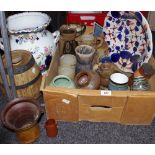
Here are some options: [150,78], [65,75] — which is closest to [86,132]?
[65,75]

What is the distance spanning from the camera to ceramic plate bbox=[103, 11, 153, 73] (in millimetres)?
1326

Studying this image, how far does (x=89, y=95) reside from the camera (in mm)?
1072

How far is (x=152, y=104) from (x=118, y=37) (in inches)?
20.5

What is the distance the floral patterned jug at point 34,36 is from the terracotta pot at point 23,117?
31cm

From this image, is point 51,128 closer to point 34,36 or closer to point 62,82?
point 62,82

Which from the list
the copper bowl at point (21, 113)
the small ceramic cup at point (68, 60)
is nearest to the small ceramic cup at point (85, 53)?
the small ceramic cup at point (68, 60)

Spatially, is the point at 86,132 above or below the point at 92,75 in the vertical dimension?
below

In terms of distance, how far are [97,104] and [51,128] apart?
0.95 ft

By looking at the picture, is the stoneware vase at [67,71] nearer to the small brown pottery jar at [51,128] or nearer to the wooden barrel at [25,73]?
the wooden barrel at [25,73]

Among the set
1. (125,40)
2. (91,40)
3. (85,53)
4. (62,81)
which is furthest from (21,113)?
(125,40)

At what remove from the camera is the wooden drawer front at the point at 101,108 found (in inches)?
43.1

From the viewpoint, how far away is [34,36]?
125cm
